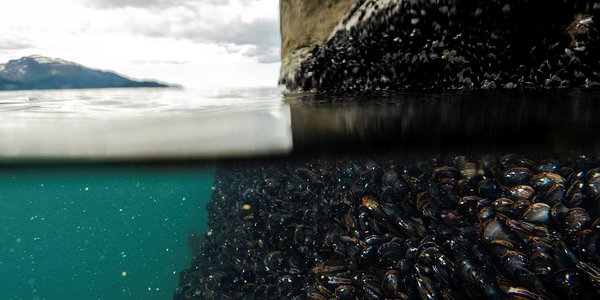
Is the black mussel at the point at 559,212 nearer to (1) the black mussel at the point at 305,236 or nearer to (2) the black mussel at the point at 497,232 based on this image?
(2) the black mussel at the point at 497,232

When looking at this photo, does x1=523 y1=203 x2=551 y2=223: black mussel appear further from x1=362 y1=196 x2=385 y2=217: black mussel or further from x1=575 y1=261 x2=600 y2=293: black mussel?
x1=362 y1=196 x2=385 y2=217: black mussel

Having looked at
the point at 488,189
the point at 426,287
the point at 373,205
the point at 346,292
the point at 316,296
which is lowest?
the point at 316,296

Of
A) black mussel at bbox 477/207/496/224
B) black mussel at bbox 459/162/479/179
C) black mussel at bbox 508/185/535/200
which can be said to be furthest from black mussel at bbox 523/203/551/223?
black mussel at bbox 459/162/479/179

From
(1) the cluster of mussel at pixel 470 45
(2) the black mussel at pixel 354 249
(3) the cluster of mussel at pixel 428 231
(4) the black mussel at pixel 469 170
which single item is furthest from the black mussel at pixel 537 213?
(1) the cluster of mussel at pixel 470 45

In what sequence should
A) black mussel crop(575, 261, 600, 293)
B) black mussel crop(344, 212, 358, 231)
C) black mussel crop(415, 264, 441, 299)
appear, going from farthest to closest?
black mussel crop(344, 212, 358, 231) < black mussel crop(415, 264, 441, 299) < black mussel crop(575, 261, 600, 293)

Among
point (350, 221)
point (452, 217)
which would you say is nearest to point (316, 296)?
point (350, 221)

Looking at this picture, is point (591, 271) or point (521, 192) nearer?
point (591, 271)

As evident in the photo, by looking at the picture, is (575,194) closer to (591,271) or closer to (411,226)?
(591,271)

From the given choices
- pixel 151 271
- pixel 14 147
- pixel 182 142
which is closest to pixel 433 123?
pixel 182 142
